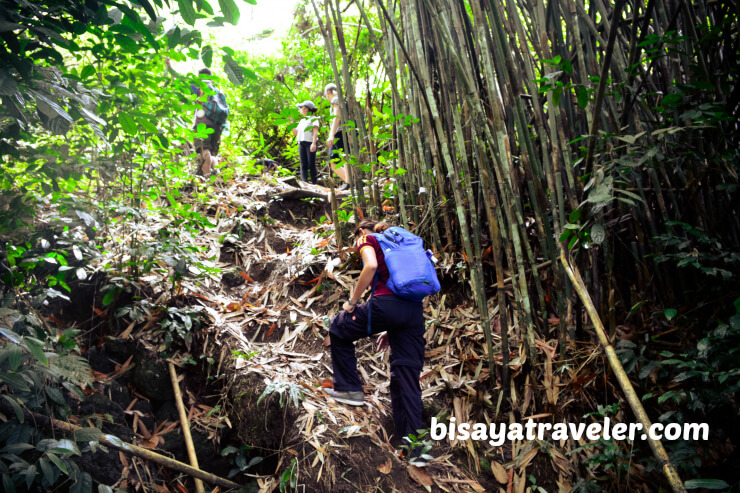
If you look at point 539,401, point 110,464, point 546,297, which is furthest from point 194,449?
point 546,297

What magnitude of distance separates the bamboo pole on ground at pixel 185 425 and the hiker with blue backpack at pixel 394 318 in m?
0.87

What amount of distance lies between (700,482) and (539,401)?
1024 mm

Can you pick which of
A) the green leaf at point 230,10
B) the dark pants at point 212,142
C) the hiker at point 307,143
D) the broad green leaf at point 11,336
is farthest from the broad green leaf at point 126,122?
the dark pants at point 212,142

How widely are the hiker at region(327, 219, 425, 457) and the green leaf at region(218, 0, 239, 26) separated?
1.46m

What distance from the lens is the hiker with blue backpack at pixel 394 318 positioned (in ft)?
8.25

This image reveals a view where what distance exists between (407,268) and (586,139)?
1.27m

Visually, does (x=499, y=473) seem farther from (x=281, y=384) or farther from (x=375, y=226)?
(x=375, y=226)

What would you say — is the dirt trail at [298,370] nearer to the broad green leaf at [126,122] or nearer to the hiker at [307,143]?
the hiker at [307,143]

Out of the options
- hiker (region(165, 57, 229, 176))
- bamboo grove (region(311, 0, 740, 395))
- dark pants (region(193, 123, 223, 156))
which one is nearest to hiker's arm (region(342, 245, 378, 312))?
bamboo grove (region(311, 0, 740, 395))

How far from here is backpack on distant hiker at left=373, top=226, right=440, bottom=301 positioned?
8.21ft

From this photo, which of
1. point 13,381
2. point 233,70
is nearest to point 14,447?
point 13,381

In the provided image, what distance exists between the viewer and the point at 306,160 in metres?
6.07

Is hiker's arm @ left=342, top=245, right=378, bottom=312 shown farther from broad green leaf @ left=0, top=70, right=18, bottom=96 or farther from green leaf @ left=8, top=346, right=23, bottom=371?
broad green leaf @ left=0, top=70, right=18, bottom=96

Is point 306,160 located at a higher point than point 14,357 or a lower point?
lower
